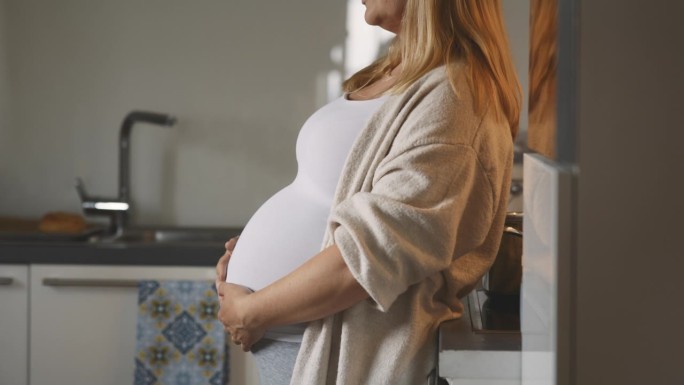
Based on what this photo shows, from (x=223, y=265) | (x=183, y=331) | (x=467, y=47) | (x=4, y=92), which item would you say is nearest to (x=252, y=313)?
(x=223, y=265)

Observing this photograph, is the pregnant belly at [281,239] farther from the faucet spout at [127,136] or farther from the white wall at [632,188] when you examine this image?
the faucet spout at [127,136]

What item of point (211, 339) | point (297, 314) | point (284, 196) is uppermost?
point (284, 196)

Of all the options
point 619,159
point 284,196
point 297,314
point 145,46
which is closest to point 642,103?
point 619,159

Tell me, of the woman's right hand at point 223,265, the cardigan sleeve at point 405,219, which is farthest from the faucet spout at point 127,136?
the cardigan sleeve at point 405,219

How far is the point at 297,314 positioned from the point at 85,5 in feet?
→ 6.59

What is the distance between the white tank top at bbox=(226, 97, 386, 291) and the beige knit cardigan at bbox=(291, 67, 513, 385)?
8 cm

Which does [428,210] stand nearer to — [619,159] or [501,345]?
[501,345]

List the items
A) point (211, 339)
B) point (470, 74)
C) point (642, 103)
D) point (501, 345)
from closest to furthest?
point (642, 103), point (501, 345), point (470, 74), point (211, 339)

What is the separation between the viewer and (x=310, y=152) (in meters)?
1.29

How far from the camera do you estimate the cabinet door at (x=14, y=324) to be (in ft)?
8.10

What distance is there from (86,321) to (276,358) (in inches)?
52.0

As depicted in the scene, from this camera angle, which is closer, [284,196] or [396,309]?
[396,309]

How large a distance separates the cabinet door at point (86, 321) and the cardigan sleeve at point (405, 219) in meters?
1.40

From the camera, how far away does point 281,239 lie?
131cm
